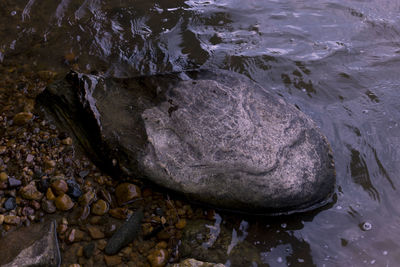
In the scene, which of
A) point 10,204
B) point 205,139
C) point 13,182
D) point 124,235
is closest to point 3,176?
point 13,182

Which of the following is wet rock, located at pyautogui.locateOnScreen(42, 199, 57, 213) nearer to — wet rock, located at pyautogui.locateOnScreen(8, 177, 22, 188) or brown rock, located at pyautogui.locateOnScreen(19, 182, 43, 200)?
brown rock, located at pyautogui.locateOnScreen(19, 182, 43, 200)

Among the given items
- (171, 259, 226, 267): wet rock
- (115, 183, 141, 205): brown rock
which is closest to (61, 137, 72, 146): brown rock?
(115, 183, 141, 205): brown rock

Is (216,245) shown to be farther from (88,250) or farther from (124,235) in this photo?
(88,250)

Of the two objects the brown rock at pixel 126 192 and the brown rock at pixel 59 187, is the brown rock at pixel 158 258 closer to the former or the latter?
the brown rock at pixel 126 192

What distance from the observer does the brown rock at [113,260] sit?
2888mm

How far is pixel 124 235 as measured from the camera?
301cm

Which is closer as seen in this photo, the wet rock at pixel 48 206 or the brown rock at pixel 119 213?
the wet rock at pixel 48 206

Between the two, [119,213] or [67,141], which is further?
[67,141]

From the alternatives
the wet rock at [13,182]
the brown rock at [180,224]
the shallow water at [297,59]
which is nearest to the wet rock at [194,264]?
the brown rock at [180,224]

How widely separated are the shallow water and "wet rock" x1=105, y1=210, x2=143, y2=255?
96 cm

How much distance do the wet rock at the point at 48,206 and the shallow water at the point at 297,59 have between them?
165 centimetres

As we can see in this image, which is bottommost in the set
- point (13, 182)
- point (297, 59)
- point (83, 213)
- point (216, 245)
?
point (216, 245)

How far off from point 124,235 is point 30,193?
0.87m

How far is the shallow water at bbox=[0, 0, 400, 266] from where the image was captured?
3.33m
